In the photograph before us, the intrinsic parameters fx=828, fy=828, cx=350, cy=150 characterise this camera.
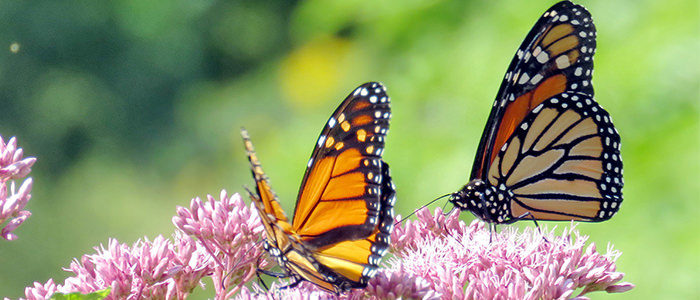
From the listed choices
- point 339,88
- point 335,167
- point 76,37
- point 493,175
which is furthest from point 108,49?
point 335,167

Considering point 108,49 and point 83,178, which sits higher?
point 108,49

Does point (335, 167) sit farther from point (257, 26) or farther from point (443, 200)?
point (257, 26)

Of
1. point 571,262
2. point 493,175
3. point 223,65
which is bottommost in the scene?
point 571,262

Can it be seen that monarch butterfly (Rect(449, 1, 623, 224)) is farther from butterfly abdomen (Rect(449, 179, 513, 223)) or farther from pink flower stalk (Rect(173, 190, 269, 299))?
pink flower stalk (Rect(173, 190, 269, 299))

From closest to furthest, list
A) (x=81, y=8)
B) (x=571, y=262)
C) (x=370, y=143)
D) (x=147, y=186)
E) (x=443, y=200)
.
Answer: (x=370, y=143) < (x=571, y=262) < (x=443, y=200) < (x=81, y=8) < (x=147, y=186)

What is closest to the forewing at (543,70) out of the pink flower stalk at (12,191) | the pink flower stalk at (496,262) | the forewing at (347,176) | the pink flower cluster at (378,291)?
the pink flower stalk at (496,262)

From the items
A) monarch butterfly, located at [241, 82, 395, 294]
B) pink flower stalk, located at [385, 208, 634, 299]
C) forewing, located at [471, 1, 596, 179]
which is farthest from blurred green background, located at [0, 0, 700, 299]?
monarch butterfly, located at [241, 82, 395, 294]
